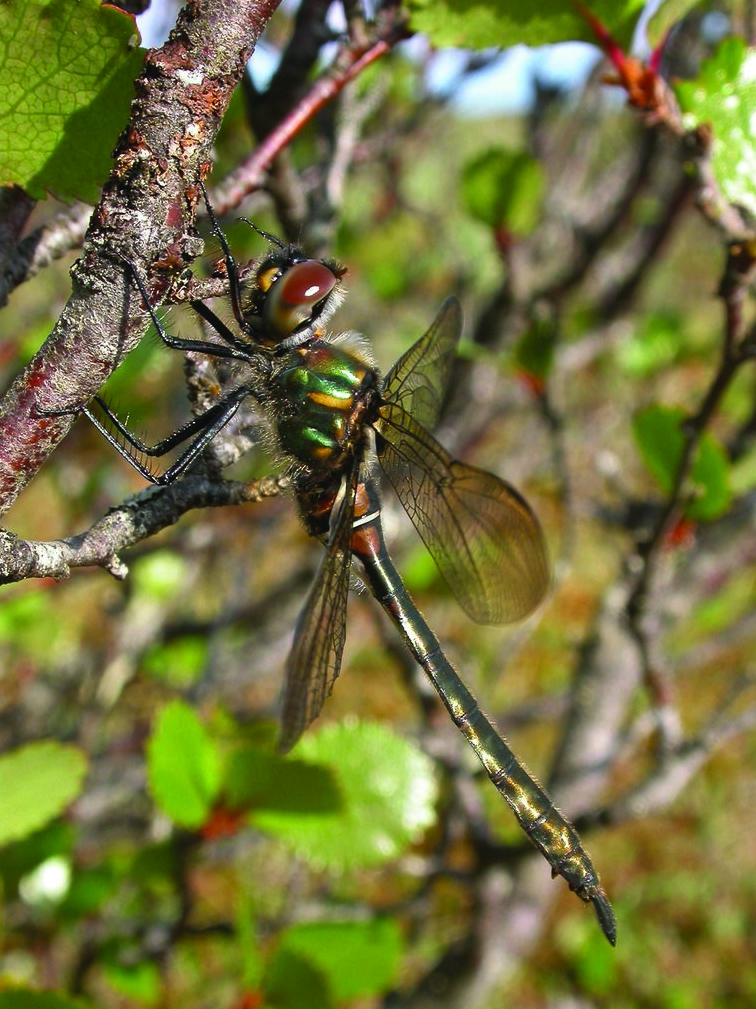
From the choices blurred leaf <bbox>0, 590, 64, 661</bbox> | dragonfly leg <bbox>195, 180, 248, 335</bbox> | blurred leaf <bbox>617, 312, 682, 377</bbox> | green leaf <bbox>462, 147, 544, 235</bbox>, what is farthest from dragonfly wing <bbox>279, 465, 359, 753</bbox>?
blurred leaf <bbox>617, 312, 682, 377</bbox>

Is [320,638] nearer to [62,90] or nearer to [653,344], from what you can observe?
[62,90]

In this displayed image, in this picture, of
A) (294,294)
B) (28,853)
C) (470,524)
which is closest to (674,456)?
(470,524)

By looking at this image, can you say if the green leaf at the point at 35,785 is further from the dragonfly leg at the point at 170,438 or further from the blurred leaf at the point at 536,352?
the blurred leaf at the point at 536,352

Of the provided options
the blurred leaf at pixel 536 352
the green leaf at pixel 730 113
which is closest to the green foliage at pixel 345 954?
the blurred leaf at pixel 536 352

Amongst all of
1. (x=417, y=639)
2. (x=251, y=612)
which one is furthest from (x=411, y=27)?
(x=251, y=612)

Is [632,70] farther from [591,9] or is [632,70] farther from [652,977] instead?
[652,977]

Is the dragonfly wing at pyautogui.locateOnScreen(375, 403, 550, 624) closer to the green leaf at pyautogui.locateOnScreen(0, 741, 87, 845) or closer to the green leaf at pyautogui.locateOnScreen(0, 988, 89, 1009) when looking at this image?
the green leaf at pyautogui.locateOnScreen(0, 741, 87, 845)
